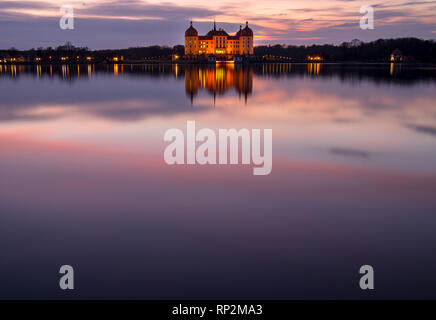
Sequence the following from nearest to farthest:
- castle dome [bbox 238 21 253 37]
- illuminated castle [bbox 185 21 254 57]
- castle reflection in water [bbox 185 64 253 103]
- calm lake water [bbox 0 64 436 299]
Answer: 1. calm lake water [bbox 0 64 436 299]
2. castle reflection in water [bbox 185 64 253 103]
3. illuminated castle [bbox 185 21 254 57]
4. castle dome [bbox 238 21 253 37]

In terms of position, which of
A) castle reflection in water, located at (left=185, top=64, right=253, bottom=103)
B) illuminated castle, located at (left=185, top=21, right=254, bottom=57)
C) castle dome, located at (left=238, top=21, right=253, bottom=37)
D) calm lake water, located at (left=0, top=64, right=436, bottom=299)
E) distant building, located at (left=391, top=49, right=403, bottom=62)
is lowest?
calm lake water, located at (left=0, top=64, right=436, bottom=299)

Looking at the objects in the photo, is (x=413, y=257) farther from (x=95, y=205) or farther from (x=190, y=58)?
(x=190, y=58)

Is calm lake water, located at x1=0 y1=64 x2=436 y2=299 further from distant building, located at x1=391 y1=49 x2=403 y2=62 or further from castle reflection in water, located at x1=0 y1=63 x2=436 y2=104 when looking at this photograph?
distant building, located at x1=391 y1=49 x2=403 y2=62

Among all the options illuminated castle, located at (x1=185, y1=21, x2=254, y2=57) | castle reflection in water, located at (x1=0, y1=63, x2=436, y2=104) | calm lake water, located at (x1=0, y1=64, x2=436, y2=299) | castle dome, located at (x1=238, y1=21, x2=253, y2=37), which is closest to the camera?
calm lake water, located at (x1=0, y1=64, x2=436, y2=299)

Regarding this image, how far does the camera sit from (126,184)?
9.98m

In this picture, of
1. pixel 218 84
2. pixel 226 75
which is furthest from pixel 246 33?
pixel 218 84

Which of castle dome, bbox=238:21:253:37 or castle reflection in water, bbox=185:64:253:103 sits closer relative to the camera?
castle reflection in water, bbox=185:64:253:103

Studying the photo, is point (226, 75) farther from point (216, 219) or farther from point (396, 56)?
point (396, 56)

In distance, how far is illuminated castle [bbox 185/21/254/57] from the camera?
563ft

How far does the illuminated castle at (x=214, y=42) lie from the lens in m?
172

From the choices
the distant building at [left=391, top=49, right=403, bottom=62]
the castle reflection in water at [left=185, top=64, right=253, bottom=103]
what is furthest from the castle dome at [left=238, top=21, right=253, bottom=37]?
the castle reflection in water at [left=185, top=64, right=253, bottom=103]

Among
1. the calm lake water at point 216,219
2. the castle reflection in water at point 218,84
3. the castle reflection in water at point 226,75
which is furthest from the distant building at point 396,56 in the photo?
the calm lake water at point 216,219

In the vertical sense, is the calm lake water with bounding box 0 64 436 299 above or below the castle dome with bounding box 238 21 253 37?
below

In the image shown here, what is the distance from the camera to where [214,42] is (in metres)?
171
